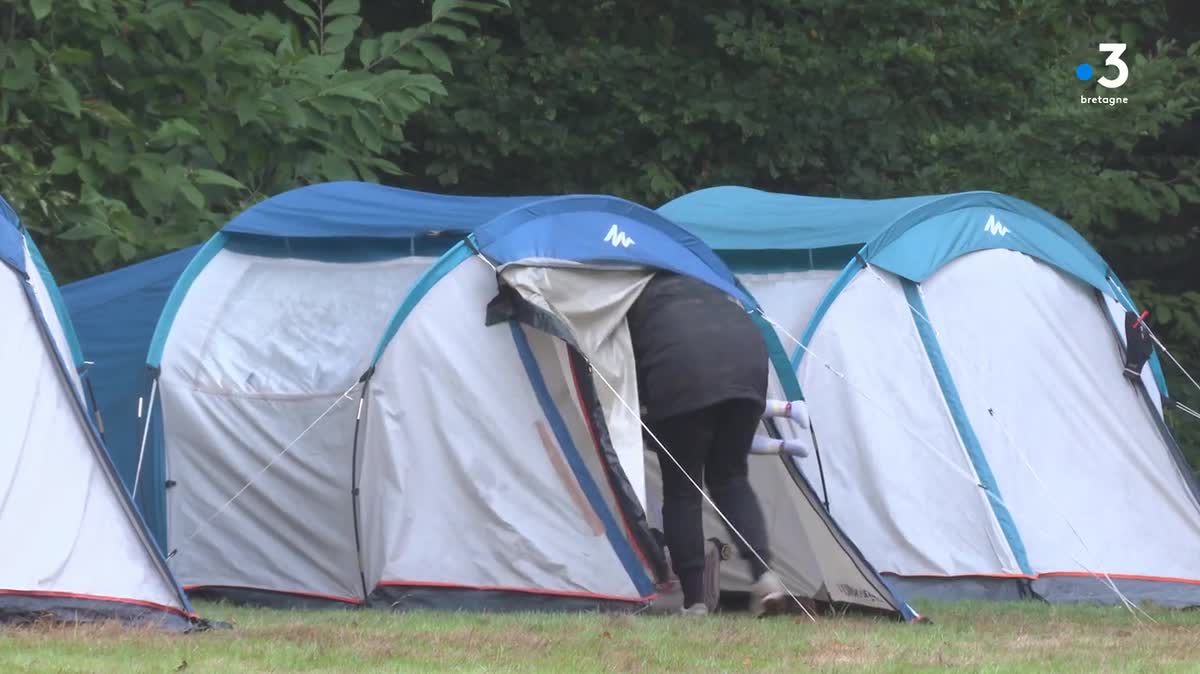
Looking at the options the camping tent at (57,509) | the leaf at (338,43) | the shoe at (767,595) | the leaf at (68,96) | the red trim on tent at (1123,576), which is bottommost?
the red trim on tent at (1123,576)

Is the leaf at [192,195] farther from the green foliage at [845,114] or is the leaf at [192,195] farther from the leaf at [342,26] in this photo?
the green foliage at [845,114]

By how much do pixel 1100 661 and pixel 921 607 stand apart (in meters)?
2.10

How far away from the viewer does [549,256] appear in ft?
26.0

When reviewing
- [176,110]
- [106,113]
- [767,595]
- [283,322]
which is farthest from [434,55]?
[767,595]

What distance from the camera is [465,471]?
7758 mm

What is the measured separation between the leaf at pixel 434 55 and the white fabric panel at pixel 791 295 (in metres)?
3.36

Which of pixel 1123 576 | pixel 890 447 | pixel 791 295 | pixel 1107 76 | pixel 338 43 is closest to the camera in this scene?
pixel 1123 576

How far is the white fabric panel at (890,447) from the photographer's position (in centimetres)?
907

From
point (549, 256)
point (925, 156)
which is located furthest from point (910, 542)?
point (925, 156)

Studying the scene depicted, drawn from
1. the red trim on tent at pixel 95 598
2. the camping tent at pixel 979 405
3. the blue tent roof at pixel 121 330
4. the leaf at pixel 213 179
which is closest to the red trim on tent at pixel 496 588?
the red trim on tent at pixel 95 598

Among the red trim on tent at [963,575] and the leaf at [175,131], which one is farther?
the leaf at [175,131]

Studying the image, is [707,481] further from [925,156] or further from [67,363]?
[925,156]

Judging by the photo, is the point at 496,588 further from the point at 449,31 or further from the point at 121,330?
the point at 449,31

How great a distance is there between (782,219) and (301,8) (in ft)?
11.7
